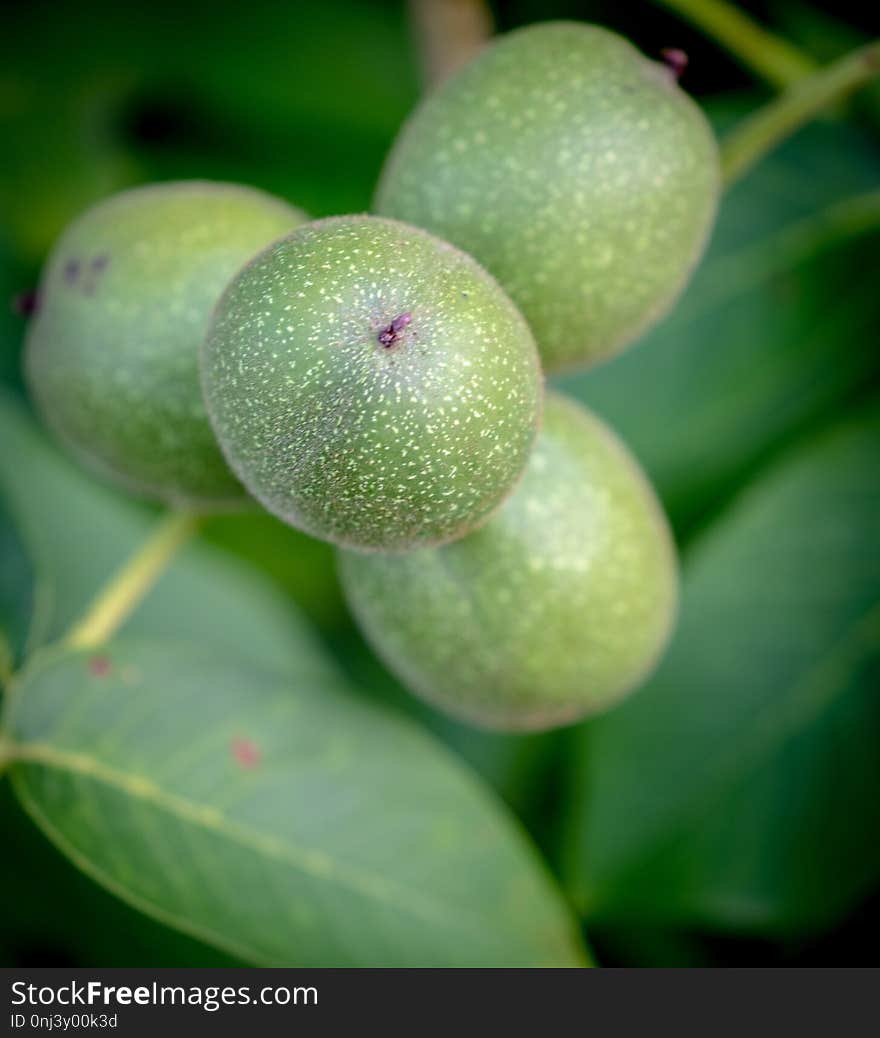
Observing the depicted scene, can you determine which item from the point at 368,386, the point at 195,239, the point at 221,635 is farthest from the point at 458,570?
the point at 221,635

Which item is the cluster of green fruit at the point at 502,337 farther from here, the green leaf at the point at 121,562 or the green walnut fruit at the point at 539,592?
the green leaf at the point at 121,562

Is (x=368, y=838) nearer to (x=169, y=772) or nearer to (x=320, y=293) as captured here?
(x=169, y=772)

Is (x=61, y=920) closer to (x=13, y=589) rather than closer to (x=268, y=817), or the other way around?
(x=13, y=589)

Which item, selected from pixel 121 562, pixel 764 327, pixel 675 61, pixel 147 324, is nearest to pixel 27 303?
pixel 147 324

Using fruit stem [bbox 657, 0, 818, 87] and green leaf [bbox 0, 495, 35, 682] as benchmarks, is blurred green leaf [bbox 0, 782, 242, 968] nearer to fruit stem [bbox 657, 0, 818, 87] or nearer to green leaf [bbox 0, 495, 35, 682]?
green leaf [bbox 0, 495, 35, 682]

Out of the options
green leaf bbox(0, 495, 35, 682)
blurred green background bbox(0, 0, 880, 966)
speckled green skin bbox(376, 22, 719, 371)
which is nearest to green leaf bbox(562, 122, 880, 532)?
blurred green background bbox(0, 0, 880, 966)

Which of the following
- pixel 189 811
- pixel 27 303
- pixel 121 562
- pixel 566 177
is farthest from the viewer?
pixel 121 562
